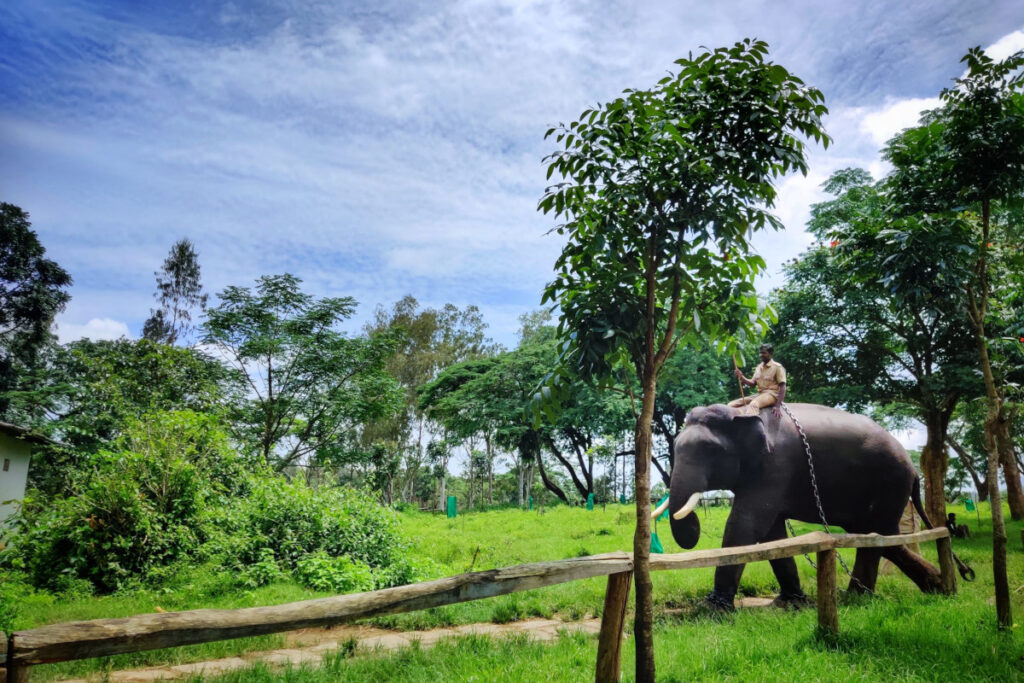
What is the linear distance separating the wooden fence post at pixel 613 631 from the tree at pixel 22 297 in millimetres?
25903

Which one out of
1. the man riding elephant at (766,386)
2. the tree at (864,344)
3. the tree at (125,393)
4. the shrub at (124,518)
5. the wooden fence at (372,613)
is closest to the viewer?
the wooden fence at (372,613)

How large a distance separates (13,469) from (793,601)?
2175cm

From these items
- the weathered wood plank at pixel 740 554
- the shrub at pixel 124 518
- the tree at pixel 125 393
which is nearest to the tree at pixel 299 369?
the tree at pixel 125 393

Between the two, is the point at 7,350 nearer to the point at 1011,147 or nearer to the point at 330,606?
the point at 330,606

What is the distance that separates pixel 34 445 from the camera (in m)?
19.8

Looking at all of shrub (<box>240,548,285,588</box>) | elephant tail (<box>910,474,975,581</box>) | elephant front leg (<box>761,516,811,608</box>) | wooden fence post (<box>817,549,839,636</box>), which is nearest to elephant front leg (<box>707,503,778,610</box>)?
elephant front leg (<box>761,516,811,608</box>)

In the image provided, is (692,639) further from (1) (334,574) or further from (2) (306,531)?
(2) (306,531)

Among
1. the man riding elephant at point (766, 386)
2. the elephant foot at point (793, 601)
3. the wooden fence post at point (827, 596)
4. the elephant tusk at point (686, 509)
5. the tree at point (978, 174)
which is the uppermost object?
the tree at point (978, 174)

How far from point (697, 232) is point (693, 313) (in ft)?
1.87

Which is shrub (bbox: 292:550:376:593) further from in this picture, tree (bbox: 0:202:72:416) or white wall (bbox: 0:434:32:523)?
tree (bbox: 0:202:72:416)

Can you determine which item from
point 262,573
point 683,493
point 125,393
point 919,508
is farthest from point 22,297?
point 919,508

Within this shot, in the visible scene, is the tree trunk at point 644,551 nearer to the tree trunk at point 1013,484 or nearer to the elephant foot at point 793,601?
the elephant foot at point 793,601

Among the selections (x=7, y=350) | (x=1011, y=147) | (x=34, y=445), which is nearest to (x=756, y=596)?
(x=1011, y=147)

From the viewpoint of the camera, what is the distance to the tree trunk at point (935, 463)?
14062 mm
